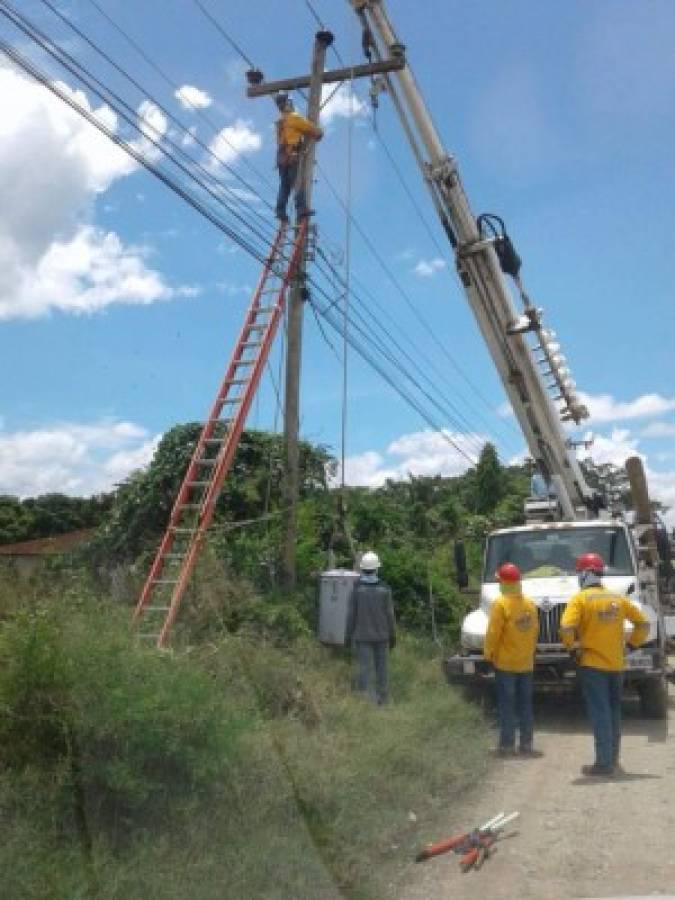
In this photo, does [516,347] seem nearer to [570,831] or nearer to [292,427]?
[292,427]

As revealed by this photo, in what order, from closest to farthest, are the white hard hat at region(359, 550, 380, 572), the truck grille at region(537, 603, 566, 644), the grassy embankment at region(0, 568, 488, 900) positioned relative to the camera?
1. the grassy embankment at region(0, 568, 488, 900)
2. the white hard hat at region(359, 550, 380, 572)
3. the truck grille at region(537, 603, 566, 644)

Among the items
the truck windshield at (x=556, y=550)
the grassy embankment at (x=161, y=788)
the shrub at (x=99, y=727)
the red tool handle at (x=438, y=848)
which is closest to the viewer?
the grassy embankment at (x=161, y=788)

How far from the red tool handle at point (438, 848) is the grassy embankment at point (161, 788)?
4.7 inches

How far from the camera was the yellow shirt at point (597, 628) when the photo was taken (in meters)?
9.02

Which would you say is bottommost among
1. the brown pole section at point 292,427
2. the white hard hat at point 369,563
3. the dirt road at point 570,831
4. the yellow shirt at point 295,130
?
the dirt road at point 570,831

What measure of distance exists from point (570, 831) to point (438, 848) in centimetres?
106

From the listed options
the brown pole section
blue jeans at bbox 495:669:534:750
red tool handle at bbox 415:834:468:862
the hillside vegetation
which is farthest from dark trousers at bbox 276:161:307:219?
red tool handle at bbox 415:834:468:862

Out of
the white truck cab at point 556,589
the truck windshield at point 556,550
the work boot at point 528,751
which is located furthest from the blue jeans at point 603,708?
the truck windshield at point 556,550

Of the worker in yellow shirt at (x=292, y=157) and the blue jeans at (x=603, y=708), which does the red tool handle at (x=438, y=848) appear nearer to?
the blue jeans at (x=603, y=708)

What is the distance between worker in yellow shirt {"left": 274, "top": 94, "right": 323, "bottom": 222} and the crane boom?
6.70 ft

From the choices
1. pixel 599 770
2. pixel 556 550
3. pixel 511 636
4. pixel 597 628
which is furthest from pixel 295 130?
pixel 599 770

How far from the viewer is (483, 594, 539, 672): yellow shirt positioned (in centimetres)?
1013

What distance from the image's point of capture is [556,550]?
508 inches

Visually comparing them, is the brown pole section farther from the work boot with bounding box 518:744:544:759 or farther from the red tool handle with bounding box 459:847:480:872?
the red tool handle with bounding box 459:847:480:872
